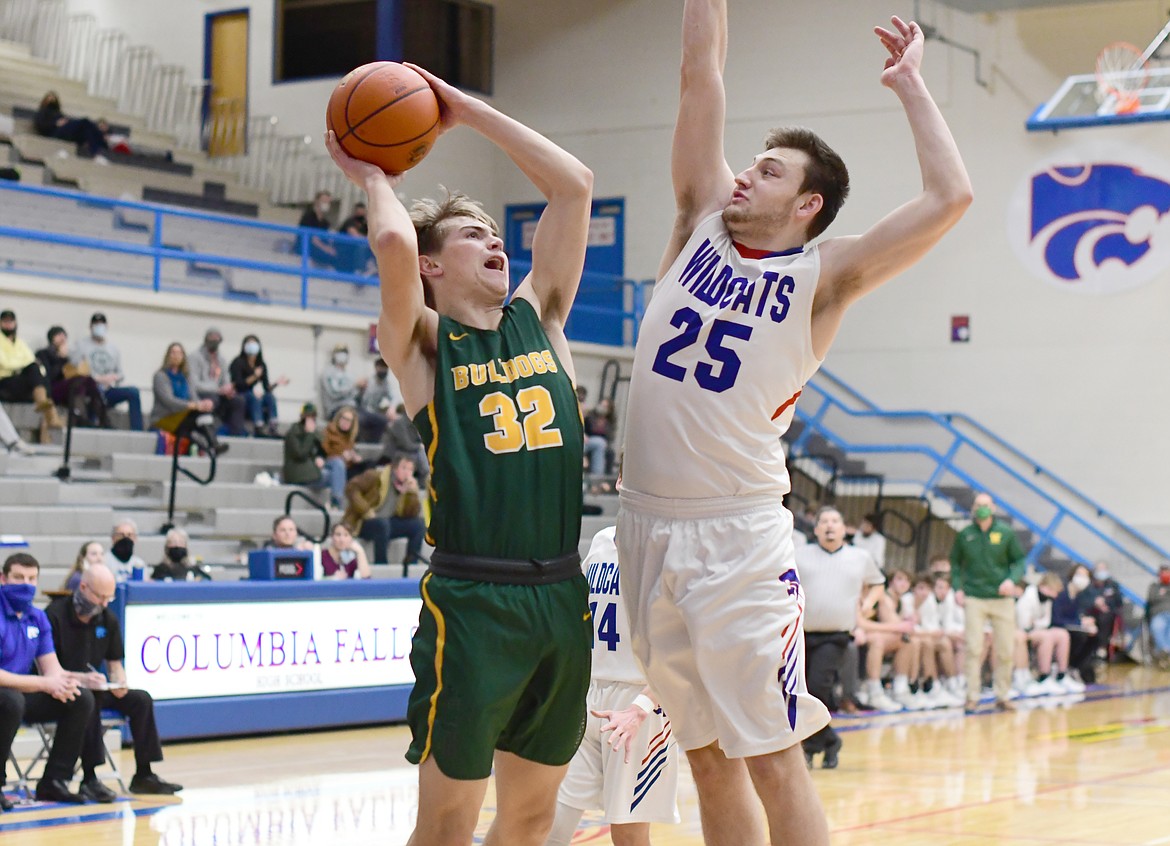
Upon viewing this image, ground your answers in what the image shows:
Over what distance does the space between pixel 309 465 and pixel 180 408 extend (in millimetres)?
1382

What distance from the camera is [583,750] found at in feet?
19.0

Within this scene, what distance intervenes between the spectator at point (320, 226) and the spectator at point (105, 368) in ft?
11.3

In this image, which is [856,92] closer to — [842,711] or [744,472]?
[842,711]

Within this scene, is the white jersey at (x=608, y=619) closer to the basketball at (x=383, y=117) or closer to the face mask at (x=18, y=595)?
the basketball at (x=383, y=117)

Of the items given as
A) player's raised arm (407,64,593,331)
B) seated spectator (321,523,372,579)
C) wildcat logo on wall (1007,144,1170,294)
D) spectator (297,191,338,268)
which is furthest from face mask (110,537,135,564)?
wildcat logo on wall (1007,144,1170,294)

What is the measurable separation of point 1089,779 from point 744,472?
6678 mm

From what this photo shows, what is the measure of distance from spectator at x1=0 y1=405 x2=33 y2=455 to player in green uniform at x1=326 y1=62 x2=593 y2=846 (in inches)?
424

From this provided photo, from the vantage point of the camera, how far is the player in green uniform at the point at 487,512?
394cm

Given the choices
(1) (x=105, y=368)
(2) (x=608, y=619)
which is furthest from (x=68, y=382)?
(2) (x=608, y=619)

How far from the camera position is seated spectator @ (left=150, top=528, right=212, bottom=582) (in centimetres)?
1205

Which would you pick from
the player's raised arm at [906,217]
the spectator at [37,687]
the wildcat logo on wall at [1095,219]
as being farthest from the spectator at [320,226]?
the player's raised arm at [906,217]

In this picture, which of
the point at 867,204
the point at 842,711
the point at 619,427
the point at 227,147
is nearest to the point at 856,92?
the point at 867,204

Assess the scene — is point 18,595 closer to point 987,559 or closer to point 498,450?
point 498,450

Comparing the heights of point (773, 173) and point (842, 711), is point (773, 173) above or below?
above
